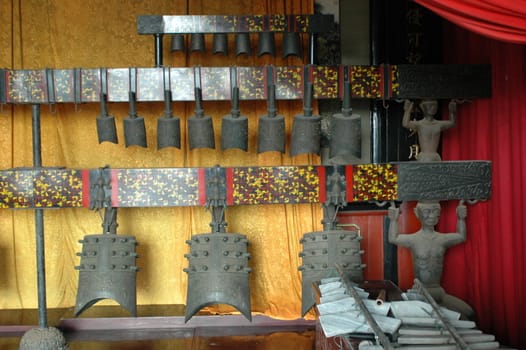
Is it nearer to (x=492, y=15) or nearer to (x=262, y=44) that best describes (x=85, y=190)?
(x=262, y=44)

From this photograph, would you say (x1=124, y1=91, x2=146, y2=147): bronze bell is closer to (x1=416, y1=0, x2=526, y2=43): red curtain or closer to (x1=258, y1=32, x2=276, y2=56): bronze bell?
(x1=258, y1=32, x2=276, y2=56): bronze bell

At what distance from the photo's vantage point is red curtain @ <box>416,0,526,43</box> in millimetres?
2686

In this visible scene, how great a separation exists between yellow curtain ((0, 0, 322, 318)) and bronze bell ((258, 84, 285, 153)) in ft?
2.85

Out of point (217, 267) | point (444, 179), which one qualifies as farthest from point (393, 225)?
point (217, 267)

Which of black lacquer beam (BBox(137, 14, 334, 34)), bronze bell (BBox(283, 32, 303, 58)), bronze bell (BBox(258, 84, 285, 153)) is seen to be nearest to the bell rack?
bronze bell (BBox(258, 84, 285, 153))

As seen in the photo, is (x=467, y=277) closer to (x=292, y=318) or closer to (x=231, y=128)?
(x=292, y=318)

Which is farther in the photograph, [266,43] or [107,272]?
[266,43]

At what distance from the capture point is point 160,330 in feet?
14.6

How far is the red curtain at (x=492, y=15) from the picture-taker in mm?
2686

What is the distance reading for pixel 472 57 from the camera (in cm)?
432

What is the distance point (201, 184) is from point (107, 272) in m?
0.76

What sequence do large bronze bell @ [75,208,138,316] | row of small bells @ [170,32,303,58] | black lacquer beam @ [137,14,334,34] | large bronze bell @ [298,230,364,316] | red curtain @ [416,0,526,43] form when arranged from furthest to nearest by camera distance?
row of small bells @ [170,32,303,58]
black lacquer beam @ [137,14,334,34]
large bronze bell @ [298,230,364,316]
large bronze bell @ [75,208,138,316]
red curtain @ [416,0,526,43]

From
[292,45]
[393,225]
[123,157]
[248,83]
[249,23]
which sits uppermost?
[249,23]

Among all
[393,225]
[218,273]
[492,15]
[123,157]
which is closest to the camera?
[492,15]
